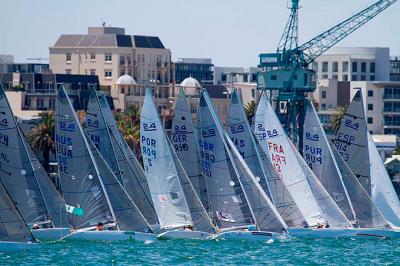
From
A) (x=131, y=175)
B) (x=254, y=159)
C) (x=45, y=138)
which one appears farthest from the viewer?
(x=45, y=138)

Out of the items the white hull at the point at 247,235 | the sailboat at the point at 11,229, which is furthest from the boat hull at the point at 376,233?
the sailboat at the point at 11,229

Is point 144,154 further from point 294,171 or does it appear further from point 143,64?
point 143,64

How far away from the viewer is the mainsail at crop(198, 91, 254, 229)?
8275cm

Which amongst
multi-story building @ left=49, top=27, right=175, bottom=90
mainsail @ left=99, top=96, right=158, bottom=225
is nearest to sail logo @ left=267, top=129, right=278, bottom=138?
mainsail @ left=99, top=96, right=158, bottom=225

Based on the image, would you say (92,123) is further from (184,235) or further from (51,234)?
(51,234)

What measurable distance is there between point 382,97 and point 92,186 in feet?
391

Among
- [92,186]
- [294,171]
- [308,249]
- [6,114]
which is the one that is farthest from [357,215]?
[6,114]

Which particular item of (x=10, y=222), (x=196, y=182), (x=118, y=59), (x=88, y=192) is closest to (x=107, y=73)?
(x=118, y=59)

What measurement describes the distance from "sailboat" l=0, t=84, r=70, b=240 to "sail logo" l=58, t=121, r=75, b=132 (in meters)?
2.00

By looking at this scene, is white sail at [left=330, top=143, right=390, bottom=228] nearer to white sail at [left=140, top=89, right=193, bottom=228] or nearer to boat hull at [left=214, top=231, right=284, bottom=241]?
boat hull at [left=214, top=231, right=284, bottom=241]

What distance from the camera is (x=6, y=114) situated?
250 feet

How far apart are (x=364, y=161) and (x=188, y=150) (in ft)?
36.5

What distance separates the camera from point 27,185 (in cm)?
7869

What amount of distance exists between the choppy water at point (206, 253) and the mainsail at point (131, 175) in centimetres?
644
